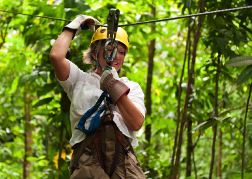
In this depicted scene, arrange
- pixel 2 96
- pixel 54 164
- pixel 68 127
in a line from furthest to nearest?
1. pixel 2 96
2. pixel 54 164
3. pixel 68 127

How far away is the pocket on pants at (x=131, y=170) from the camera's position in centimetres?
124

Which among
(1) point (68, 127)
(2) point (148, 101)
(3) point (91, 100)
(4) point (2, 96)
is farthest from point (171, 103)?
(4) point (2, 96)

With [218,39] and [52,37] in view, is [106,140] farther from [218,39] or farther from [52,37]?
[52,37]

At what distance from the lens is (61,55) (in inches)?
49.7

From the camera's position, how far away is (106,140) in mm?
1258

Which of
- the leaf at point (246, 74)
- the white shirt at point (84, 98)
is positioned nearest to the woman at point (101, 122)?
the white shirt at point (84, 98)

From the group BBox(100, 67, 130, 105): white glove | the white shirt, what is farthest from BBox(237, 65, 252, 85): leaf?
BBox(100, 67, 130, 105): white glove

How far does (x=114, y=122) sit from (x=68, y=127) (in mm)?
1167

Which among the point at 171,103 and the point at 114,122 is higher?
the point at 171,103

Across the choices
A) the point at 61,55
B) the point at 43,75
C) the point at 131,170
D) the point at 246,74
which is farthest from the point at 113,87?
the point at 43,75

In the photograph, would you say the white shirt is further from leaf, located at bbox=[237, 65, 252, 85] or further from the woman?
leaf, located at bbox=[237, 65, 252, 85]

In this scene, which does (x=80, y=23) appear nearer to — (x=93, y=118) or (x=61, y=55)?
(x=61, y=55)

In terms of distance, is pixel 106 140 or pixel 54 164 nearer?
pixel 106 140

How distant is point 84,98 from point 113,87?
22 cm
